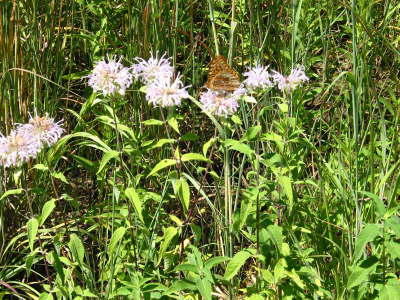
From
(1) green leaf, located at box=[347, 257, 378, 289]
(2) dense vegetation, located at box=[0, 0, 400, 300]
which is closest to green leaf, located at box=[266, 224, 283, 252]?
(2) dense vegetation, located at box=[0, 0, 400, 300]

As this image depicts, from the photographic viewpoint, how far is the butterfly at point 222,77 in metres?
1.50

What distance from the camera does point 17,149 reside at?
1459 millimetres

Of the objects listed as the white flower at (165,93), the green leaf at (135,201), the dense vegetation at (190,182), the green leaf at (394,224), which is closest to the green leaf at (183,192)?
the dense vegetation at (190,182)

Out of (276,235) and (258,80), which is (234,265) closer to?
(276,235)

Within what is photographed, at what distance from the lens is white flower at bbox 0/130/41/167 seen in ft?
4.77

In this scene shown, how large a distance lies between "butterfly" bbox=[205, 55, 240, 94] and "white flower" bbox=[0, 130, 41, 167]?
18.6 inches

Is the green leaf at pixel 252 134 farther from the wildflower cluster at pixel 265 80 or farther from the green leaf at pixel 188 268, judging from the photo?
the green leaf at pixel 188 268

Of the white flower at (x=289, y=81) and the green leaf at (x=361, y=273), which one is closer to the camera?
the green leaf at (x=361, y=273)

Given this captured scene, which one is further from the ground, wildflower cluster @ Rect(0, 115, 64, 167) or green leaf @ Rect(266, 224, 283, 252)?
wildflower cluster @ Rect(0, 115, 64, 167)

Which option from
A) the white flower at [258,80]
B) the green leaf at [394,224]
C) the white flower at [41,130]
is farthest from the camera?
the white flower at [258,80]

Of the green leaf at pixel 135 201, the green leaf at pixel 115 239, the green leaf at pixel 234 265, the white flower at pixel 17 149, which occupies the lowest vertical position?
the green leaf at pixel 234 265

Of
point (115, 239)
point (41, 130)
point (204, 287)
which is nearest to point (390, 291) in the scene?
point (204, 287)

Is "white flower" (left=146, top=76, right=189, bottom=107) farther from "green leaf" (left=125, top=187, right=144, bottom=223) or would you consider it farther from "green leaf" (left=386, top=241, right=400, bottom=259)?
"green leaf" (left=386, top=241, right=400, bottom=259)

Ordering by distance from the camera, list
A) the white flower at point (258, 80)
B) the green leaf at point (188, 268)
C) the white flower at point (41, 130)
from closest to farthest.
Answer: the green leaf at point (188, 268) < the white flower at point (41, 130) < the white flower at point (258, 80)
